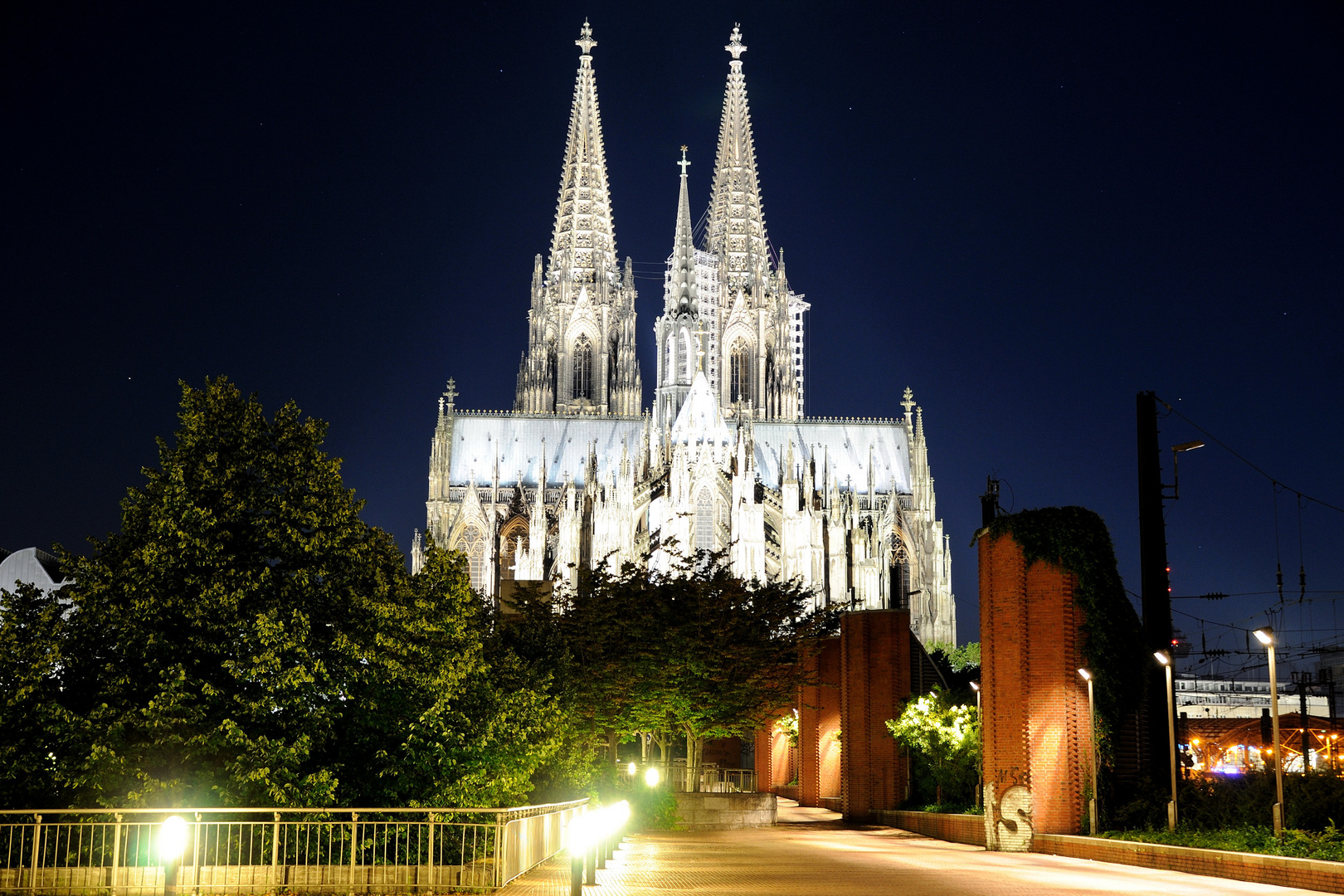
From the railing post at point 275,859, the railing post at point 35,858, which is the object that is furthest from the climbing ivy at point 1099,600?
the railing post at point 35,858

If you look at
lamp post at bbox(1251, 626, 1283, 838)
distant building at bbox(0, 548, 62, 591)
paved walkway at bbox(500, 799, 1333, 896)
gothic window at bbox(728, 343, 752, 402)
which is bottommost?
paved walkway at bbox(500, 799, 1333, 896)

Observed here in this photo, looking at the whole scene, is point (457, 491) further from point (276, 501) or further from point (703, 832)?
point (276, 501)

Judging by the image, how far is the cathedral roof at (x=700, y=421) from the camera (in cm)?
8338

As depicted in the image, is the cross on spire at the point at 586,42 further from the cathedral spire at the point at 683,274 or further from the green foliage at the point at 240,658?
the green foliage at the point at 240,658

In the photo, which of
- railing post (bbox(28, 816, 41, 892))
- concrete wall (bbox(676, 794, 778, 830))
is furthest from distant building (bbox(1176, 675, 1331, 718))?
railing post (bbox(28, 816, 41, 892))

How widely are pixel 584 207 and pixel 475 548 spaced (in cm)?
2813

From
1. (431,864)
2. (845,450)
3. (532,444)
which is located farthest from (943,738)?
(532,444)

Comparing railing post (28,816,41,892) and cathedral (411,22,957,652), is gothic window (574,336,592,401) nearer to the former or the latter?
cathedral (411,22,957,652)

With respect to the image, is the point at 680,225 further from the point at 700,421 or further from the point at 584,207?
the point at 700,421

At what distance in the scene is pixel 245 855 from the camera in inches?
643

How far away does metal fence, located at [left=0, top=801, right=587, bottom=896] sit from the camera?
1553 cm

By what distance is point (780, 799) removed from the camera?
54406 mm

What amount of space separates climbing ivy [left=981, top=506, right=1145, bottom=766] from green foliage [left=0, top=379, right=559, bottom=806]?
10.8m

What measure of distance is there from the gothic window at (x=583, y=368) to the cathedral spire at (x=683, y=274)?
7.10 m
